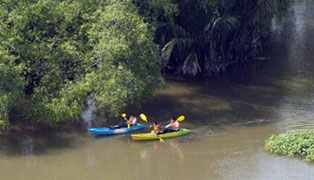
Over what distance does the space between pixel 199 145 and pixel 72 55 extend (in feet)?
19.0

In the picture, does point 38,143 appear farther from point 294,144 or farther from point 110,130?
point 294,144

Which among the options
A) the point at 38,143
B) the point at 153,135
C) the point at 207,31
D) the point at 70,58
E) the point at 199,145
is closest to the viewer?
the point at 199,145

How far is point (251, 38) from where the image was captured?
3072cm

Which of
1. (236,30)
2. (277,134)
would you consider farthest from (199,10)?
(277,134)

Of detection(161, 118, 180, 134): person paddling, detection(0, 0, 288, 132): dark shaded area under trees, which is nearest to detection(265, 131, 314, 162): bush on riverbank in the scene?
detection(161, 118, 180, 134): person paddling

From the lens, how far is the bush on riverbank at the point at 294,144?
17.4m

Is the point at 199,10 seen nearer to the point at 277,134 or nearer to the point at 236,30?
the point at 236,30

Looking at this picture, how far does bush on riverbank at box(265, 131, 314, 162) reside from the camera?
685 inches

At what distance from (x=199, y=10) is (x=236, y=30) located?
8.29ft

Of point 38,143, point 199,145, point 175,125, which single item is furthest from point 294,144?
point 38,143

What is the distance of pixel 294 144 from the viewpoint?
1780 centimetres

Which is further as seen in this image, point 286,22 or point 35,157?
point 286,22

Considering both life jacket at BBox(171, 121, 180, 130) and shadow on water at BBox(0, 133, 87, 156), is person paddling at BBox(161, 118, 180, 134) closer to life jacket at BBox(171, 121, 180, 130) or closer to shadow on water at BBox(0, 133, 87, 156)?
life jacket at BBox(171, 121, 180, 130)

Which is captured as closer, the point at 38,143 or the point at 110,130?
the point at 38,143
